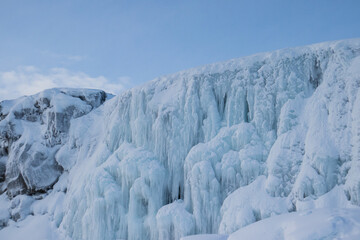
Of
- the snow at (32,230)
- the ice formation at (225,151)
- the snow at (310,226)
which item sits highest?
the ice formation at (225,151)

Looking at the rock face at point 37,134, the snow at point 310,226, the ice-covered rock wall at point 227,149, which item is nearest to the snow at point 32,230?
the ice-covered rock wall at point 227,149

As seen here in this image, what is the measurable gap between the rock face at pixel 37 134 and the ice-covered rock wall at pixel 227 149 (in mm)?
4272

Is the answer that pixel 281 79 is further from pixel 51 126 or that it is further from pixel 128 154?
pixel 51 126

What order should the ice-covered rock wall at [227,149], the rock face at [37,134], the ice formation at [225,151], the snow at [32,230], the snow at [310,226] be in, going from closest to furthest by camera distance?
1. the snow at [310,226]
2. the ice formation at [225,151]
3. the ice-covered rock wall at [227,149]
4. the snow at [32,230]
5. the rock face at [37,134]

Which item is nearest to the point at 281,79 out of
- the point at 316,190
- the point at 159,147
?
the point at 316,190

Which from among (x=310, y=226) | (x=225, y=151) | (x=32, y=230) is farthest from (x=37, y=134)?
(x=310, y=226)

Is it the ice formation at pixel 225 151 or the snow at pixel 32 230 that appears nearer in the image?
the ice formation at pixel 225 151

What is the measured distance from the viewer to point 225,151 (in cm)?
1002

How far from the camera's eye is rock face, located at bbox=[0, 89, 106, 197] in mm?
16500

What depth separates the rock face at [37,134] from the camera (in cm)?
1650

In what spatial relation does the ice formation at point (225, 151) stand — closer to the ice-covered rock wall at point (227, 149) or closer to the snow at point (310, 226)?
the ice-covered rock wall at point (227, 149)

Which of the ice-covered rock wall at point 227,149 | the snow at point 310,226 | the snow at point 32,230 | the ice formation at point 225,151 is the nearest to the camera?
the snow at point 310,226

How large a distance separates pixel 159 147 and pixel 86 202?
368cm

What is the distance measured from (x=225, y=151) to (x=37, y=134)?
40.5 feet
